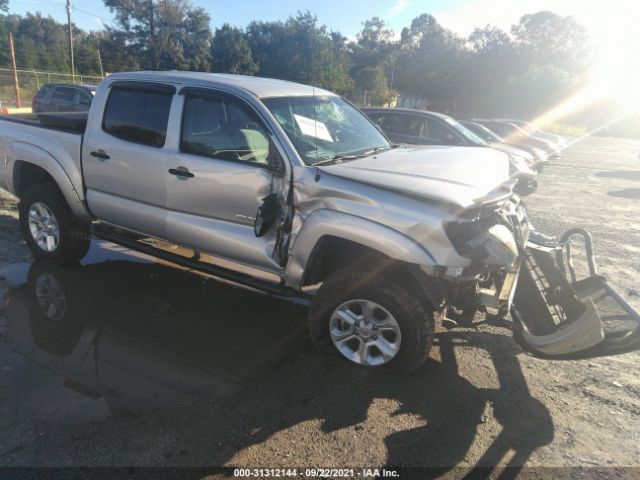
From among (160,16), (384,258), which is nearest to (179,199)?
(384,258)

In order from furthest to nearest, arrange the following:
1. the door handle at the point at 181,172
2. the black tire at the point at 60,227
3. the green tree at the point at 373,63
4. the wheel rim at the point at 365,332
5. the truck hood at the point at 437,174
Answer: 1. the green tree at the point at 373,63
2. the black tire at the point at 60,227
3. the door handle at the point at 181,172
4. the wheel rim at the point at 365,332
5. the truck hood at the point at 437,174

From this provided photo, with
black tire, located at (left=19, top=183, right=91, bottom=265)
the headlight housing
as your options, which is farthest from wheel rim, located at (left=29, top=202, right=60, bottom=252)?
the headlight housing

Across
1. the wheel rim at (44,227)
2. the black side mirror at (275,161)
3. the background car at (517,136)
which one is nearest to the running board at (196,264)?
the wheel rim at (44,227)

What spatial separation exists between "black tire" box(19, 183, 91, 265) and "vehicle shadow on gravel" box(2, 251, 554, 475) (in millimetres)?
529

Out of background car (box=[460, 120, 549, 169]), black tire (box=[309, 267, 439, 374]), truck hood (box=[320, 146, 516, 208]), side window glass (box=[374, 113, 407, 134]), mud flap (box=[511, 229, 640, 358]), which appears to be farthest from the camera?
background car (box=[460, 120, 549, 169])

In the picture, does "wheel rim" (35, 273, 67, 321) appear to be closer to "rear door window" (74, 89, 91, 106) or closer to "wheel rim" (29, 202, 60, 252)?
"wheel rim" (29, 202, 60, 252)

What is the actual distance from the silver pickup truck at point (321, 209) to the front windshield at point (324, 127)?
0.06 feet

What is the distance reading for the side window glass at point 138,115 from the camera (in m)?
4.16

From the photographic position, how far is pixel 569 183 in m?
13.0

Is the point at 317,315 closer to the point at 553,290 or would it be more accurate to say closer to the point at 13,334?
the point at 553,290

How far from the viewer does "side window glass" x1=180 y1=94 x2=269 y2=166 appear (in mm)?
3734

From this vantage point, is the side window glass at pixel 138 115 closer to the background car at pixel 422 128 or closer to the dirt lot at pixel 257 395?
the dirt lot at pixel 257 395

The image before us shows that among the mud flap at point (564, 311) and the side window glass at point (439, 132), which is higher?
the side window glass at point (439, 132)

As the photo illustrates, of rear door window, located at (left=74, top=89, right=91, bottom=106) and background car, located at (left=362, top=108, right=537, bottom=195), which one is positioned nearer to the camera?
background car, located at (left=362, top=108, right=537, bottom=195)
